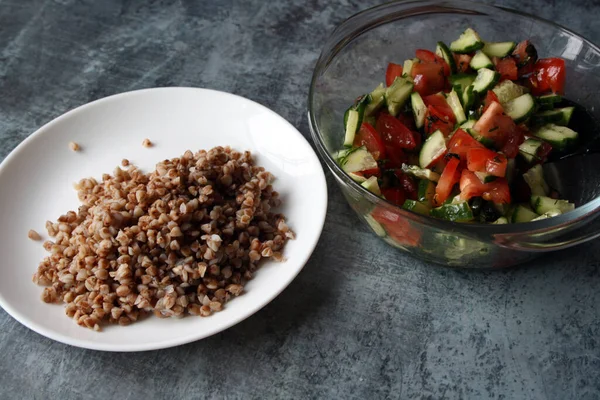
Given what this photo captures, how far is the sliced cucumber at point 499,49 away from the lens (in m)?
1.89

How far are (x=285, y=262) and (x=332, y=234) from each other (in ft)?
0.87

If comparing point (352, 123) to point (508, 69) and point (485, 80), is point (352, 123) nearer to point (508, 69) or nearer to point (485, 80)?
point (485, 80)

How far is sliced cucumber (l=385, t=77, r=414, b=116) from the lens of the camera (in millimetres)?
1818

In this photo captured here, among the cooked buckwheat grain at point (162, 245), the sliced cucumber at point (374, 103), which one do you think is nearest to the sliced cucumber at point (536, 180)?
the sliced cucumber at point (374, 103)

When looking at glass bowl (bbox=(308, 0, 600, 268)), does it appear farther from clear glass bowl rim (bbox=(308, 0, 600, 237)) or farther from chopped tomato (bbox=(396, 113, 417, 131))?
chopped tomato (bbox=(396, 113, 417, 131))

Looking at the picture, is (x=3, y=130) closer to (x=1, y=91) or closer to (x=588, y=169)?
(x=1, y=91)

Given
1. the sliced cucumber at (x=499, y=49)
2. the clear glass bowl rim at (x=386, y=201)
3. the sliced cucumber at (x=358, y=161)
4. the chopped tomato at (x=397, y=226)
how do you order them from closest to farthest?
the clear glass bowl rim at (x=386, y=201), the chopped tomato at (x=397, y=226), the sliced cucumber at (x=358, y=161), the sliced cucumber at (x=499, y=49)

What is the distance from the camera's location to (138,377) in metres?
1.57

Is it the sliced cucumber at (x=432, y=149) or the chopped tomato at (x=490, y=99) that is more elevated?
the chopped tomato at (x=490, y=99)

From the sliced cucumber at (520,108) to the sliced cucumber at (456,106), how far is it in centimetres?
12

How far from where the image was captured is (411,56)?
7.13 feet

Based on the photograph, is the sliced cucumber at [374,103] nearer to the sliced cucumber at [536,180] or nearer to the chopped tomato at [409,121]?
the chopped tomato at [409,121]

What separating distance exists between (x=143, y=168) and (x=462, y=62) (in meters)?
1.05

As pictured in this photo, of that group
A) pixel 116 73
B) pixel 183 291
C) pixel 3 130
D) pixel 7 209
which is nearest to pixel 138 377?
pixel 183 291
